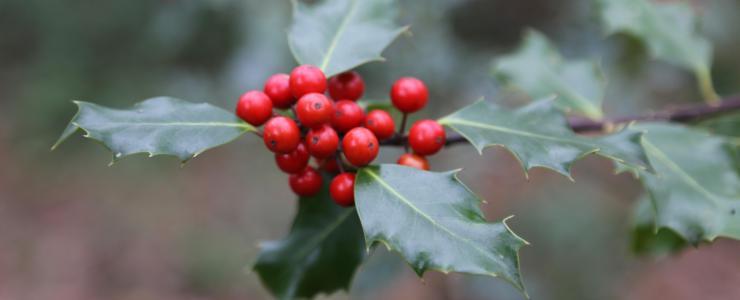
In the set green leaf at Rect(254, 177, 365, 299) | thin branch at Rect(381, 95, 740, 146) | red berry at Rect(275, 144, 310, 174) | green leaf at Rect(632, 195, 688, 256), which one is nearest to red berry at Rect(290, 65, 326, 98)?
red berry at Rect(275, 144, 310, 174)

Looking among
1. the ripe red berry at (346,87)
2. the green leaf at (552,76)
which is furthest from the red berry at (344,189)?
the green leaf at (552,76)

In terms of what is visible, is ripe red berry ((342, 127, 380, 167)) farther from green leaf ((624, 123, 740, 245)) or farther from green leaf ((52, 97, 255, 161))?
green leaf ((624, 123, 740, 245))

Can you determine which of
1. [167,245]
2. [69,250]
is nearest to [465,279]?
[167,245]

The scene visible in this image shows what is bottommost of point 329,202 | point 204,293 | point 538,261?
point 204,293

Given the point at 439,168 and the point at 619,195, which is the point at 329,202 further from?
the point at 619,195

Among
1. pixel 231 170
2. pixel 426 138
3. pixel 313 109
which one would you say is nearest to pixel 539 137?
pixel 426 138

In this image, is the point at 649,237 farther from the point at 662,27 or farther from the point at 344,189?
the point at 344,189
